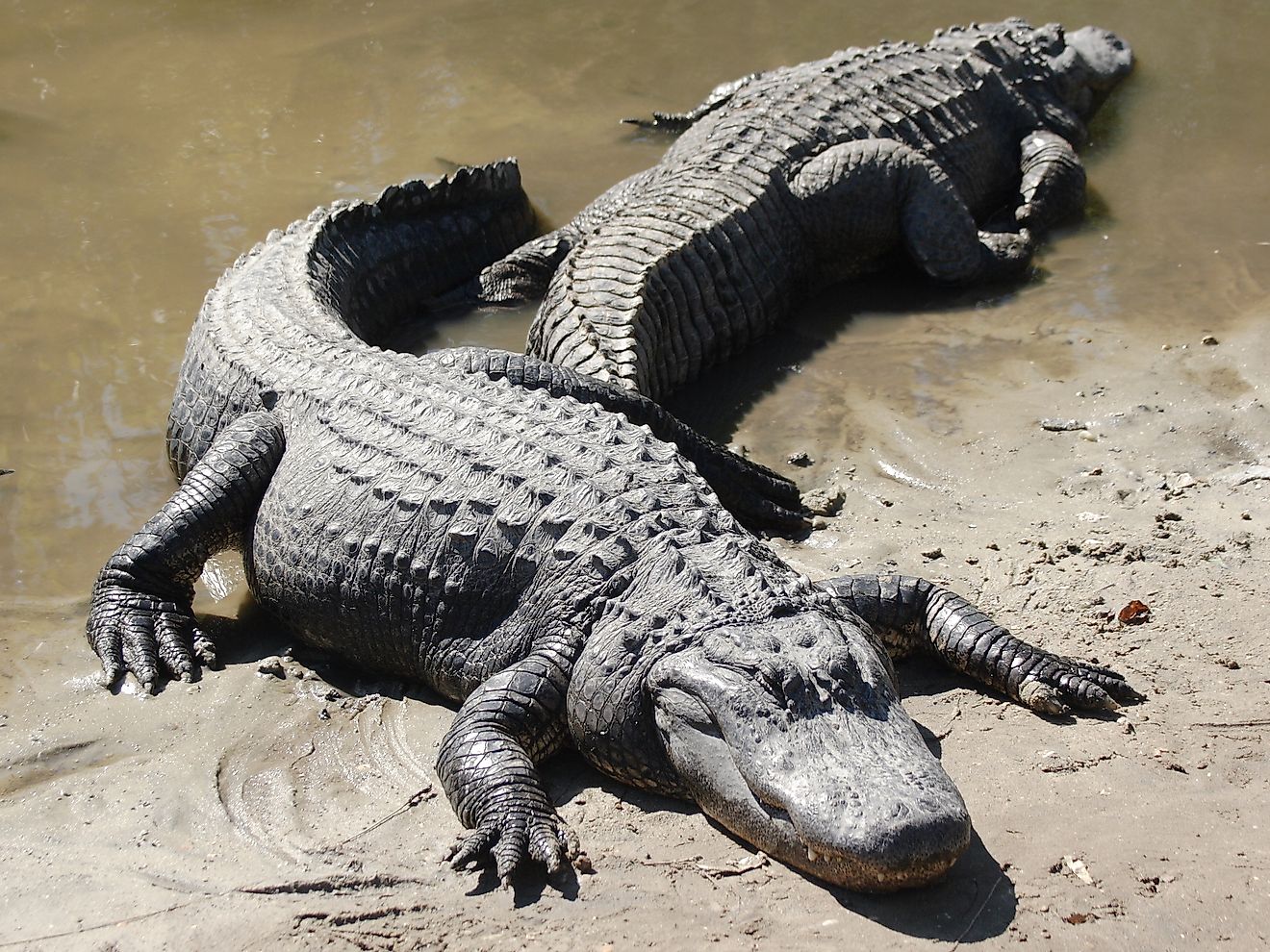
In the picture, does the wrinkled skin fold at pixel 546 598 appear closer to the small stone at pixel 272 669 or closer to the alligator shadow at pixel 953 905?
the alligator shadow at pixel 953 905

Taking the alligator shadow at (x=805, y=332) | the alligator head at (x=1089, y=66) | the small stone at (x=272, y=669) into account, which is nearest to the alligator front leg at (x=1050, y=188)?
the alligator shadow at (x=805, y=332)

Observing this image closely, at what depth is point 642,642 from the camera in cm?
375

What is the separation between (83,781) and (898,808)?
8.83 feet

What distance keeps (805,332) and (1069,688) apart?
12.2 feet

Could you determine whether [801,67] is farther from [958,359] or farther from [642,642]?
[642,642]

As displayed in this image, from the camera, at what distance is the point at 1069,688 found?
3.86 meters

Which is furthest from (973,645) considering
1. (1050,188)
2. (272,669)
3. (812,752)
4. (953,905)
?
(1050,188)

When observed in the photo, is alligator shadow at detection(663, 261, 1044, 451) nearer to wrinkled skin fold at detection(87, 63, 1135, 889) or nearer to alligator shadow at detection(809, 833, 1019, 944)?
wrinkled skin fold at detection(87, 63, 1135, 889)

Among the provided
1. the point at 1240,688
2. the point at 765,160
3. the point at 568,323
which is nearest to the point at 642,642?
the point at 1240,688

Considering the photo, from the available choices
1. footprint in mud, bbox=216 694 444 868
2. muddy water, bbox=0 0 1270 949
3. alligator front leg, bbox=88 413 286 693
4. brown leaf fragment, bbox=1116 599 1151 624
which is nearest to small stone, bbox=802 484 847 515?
muddy water, bbox=0 0 1270 949

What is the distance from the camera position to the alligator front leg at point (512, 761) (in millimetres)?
3461

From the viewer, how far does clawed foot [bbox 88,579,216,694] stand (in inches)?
183

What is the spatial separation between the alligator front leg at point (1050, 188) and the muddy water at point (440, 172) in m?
0.18

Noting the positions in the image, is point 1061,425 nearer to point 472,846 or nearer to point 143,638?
point 472,846
